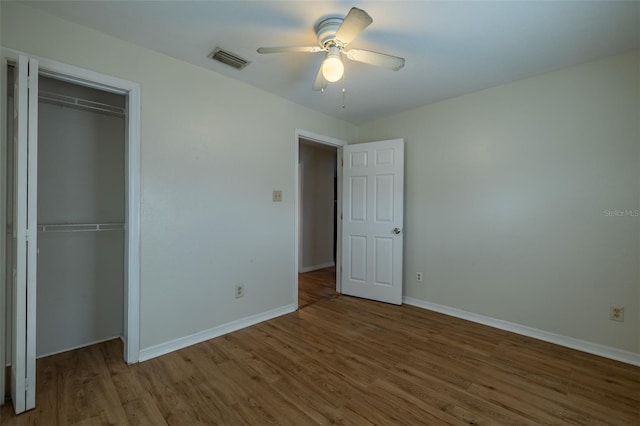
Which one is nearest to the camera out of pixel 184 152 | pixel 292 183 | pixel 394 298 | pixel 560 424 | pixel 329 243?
pixel 560 424

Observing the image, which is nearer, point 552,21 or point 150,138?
point 552,21

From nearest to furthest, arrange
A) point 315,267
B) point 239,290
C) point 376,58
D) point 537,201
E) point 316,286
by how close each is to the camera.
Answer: point 376,58 < point 537,201 < point 239,290 < point 316,286 < point 315,267

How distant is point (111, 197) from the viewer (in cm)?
258

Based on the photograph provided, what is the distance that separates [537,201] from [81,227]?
13.0 ft

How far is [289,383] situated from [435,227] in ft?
7.51

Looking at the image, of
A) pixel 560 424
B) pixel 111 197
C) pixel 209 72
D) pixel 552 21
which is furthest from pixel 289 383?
pixel 552 21

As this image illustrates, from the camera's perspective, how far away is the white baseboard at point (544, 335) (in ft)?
7.34

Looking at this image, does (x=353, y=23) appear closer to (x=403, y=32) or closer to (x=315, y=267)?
(x=403, y=32)

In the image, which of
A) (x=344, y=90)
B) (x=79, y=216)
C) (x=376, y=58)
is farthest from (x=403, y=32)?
(x=79, y=216)

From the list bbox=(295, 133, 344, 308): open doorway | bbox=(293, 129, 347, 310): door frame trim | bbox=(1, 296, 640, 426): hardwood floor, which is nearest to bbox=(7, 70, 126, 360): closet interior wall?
bbox=(1, 296, 640, 426): hardwood floor

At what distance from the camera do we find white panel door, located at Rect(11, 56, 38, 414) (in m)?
1.59

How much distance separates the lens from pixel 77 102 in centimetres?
226

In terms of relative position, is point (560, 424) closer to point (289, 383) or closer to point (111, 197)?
point (289, 383)

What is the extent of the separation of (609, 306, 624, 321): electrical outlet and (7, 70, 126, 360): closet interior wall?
4102mm
